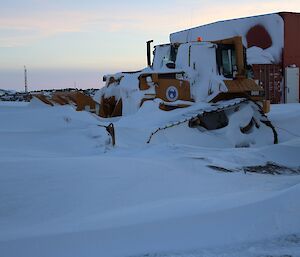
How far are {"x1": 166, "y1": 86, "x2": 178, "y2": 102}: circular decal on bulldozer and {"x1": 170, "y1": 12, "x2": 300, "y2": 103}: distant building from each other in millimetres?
12723

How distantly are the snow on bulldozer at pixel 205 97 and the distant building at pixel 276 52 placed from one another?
467 inches

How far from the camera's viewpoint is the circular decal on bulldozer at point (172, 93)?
1227cm

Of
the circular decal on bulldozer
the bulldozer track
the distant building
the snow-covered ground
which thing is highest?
the distant building

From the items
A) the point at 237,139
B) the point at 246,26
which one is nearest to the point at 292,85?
the point at 246,26

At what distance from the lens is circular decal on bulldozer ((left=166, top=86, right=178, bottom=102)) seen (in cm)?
1227

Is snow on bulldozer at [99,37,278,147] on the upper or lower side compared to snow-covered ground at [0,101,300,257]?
upper

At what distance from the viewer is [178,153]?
7.60 meters

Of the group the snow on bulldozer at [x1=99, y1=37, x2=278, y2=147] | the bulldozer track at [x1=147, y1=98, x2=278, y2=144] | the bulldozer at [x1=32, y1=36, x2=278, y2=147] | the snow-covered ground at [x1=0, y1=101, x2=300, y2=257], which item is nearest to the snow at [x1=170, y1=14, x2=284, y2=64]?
the bulldozer at [x1=32, y1=36, x2=278, y2=147]

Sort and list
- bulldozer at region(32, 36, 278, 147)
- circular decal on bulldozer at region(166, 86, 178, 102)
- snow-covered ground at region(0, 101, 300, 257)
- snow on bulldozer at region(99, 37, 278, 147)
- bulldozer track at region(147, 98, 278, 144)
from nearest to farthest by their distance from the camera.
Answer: snow-covered ground at region(0, 101, 300, 257) < bulldozer track at region(147, 98, 278, 144) < snow on bulldozer at region(99, 37, 278, 147) < bulldozer at region(32, 36, 278, 147) < circular decal on bulldozer at region(166, 86, 178, 102)

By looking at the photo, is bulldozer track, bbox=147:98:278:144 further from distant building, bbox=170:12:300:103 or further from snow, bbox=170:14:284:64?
snow, bbox=170:14:284:64

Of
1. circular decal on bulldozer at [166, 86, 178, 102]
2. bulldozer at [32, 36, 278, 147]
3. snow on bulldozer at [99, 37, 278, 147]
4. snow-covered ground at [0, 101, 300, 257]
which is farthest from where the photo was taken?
circular decal on bulldozer at [166, 86, 178, 102]

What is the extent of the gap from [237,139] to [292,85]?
49.0 feet

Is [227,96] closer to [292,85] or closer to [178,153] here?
[178,153]

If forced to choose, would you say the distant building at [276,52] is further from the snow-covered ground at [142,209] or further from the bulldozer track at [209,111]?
the snow-covered ground at [142,209]
